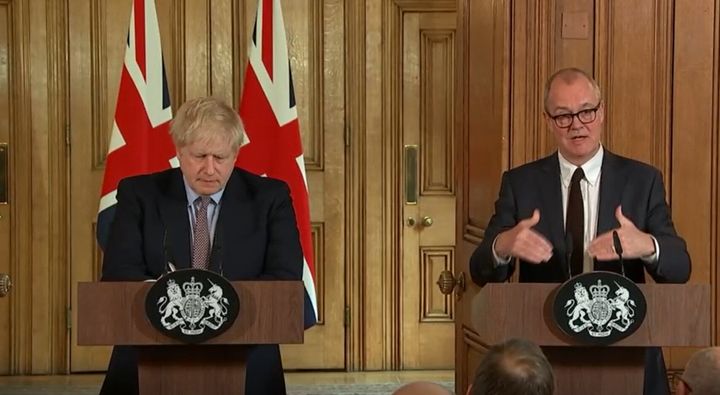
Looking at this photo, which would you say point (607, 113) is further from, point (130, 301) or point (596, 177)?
point (130, 301)

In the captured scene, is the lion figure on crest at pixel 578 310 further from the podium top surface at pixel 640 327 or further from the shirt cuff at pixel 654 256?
the shirt cuff at pixel 654 256

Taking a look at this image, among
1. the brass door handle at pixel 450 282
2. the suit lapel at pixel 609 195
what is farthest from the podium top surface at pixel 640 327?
the brass door handle at pixel 450 282

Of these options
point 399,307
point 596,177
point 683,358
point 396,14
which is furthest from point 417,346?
point 596,177

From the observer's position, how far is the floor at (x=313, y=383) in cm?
643

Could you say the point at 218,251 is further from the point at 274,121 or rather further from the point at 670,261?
the point at 274,121

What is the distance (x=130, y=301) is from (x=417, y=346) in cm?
467

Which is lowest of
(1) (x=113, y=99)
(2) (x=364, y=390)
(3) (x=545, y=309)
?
(2) (x=364, y=390)

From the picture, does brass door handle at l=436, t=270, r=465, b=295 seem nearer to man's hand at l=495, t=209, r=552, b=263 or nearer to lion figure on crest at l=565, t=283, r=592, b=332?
man's hand at l=495, t=209, r=552, b=263

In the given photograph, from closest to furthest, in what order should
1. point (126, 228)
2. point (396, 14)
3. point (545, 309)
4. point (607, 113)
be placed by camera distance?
point (545, 309), point (126, 228), point (607, 113), point (396, 14)

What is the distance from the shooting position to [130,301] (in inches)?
101

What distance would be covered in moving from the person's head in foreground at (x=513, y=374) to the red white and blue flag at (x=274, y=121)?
3665 mm

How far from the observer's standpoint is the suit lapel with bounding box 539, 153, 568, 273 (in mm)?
3074

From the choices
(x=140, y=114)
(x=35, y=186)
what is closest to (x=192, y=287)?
(x=140, y=114)

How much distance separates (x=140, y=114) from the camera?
5.61 m
